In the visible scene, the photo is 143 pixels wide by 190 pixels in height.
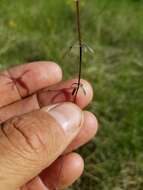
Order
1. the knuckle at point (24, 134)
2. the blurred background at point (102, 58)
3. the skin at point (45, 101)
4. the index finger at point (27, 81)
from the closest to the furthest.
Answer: the knuckle at point (24, 134) → the skin at point (45, 101) → the index finger at point (27, 81) → the blurred background at point (102, 58)

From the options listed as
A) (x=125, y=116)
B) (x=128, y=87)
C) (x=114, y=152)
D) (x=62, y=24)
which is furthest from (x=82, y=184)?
(x=62, y=24)

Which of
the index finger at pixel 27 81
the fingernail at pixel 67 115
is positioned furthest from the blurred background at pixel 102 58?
the fingernail at pixel 67 115

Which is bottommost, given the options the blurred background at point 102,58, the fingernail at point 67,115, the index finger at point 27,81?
the blurred background at point 102,58

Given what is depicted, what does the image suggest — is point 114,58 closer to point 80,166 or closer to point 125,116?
point 125,116

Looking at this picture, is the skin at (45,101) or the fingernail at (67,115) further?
the skin at (45,101)

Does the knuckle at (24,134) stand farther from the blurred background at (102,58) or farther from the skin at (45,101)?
the blurred background at (102,58)

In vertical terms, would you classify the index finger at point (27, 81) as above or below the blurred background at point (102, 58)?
above
